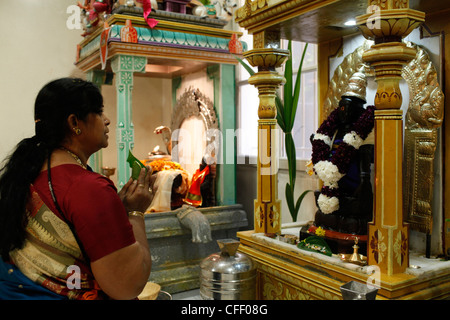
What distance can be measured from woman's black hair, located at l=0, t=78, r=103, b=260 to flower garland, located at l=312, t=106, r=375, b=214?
1798mm

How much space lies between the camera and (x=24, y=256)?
142cm

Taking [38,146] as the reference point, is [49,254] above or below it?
below

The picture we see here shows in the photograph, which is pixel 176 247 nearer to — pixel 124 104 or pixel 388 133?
pixel 124 104

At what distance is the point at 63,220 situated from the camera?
1375 mm

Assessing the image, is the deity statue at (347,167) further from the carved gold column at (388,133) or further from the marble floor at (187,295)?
the marble floor at (187,295)

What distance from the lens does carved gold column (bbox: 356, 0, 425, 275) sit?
221cm

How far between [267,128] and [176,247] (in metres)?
1.90

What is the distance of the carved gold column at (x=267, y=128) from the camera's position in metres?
3.31

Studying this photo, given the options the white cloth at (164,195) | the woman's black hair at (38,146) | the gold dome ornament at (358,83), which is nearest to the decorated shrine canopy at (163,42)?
the white cloth at (164,195)

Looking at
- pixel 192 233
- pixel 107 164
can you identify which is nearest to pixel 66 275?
pixel 192 233

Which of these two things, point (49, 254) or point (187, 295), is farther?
point (187, 295)

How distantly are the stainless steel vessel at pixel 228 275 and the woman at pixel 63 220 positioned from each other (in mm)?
1532

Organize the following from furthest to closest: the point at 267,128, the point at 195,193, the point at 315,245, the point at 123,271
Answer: the point at 195,193, the point at 267,128, the point at 315,245, the point at 123,271

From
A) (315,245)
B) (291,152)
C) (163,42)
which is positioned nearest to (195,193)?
(291,152)
